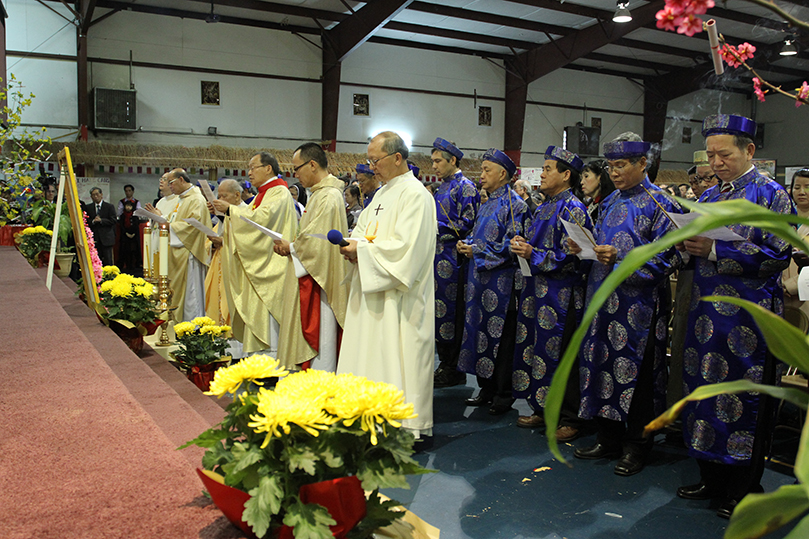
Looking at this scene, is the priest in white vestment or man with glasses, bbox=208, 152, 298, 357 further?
man with glasses, bbox=208, 152, 298, 357

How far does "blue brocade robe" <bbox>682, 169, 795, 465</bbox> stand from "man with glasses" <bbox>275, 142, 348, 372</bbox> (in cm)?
250

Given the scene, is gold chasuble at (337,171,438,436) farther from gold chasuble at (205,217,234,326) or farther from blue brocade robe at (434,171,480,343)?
gold chasuble at (205,217,234,326)

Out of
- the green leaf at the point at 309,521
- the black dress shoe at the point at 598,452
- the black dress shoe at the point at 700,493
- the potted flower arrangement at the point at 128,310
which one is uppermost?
the green leaf at the point at 309,521

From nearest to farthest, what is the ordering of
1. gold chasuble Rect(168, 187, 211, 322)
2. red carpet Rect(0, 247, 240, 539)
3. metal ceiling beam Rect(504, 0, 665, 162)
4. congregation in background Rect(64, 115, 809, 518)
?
red carpet Rect(0, 247, 240, 539), congregation in background Rect(64, 115, 809, 518), gold chasuble Rect(168, 187, 211, 322), metal ceiling beam Rect(504, 0, 665, 162)

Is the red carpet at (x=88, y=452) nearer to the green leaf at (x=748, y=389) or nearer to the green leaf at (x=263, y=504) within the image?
the green leaf at (x=263, y=504)

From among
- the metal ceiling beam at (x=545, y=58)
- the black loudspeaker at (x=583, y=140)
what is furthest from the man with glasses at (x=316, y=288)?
the black loudspeaker at (x=583, y=140)

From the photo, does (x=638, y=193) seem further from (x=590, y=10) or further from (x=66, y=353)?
(x=590, y=10)

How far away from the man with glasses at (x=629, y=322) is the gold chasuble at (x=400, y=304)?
834 millimetres

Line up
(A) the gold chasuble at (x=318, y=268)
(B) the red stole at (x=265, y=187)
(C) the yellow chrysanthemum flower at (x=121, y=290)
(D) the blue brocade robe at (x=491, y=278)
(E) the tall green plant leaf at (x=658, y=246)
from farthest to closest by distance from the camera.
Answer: (B) the red stole at (x=265, y=187) < (A) the gold chasuble at (x=318, y=268) < (D) the blue brocade robe at (x=491, y=278) < (C) the yellow chrysanthemum flower at (x=121, y=290) < (E) the tall green plant leaf at (x=658, y=246)

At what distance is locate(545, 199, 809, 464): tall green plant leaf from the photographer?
0.59 metres

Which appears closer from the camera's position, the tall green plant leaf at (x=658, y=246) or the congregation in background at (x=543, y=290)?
the tall green plant leaf at (x=658, y=246)

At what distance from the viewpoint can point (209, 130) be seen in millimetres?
13570

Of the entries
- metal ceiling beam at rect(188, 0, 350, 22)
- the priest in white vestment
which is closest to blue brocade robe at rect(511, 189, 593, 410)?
the priest in white vestment

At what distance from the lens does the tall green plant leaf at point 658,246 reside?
586mm
